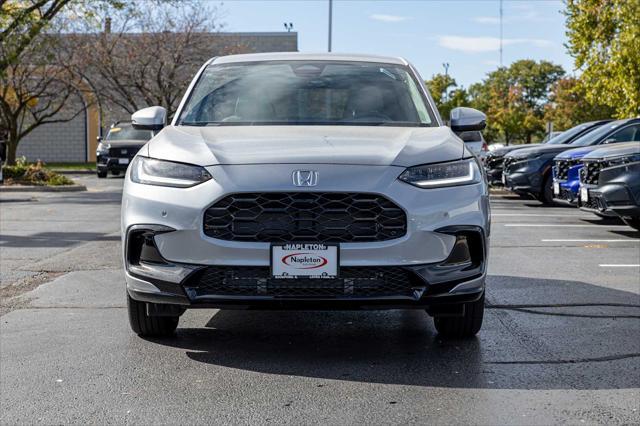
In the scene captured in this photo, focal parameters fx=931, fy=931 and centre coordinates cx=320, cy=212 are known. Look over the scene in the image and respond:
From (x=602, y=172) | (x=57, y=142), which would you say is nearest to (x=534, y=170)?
(x=602, y=172)

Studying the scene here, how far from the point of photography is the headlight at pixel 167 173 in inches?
191

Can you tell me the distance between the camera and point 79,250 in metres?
10.1

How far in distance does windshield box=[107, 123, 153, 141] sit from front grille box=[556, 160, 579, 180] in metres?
19.6

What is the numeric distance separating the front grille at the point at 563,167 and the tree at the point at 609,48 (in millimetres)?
13211

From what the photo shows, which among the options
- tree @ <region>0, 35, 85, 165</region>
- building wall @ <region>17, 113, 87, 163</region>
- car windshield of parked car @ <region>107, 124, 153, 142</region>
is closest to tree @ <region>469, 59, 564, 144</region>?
building wall @ <region>17, 113, 87, 163</region>

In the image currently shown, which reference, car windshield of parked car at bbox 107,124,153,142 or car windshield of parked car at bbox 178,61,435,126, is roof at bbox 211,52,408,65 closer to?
car windshield of parked car at bbox 178,61,435,126

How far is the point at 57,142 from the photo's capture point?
52.8m

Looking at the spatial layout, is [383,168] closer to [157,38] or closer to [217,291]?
[217,291]

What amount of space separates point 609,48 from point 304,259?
1042 inches

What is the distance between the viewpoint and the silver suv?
469cm

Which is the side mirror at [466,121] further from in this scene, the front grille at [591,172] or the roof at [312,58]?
the front grille at [591,172]

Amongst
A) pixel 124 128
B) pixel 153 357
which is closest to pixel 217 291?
pixel 153 357

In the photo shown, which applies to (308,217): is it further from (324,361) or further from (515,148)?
(515,148)

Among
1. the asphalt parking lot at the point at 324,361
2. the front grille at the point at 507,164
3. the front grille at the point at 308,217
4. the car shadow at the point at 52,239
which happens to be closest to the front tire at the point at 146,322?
the asphalt parking lot at the point at 324,361
